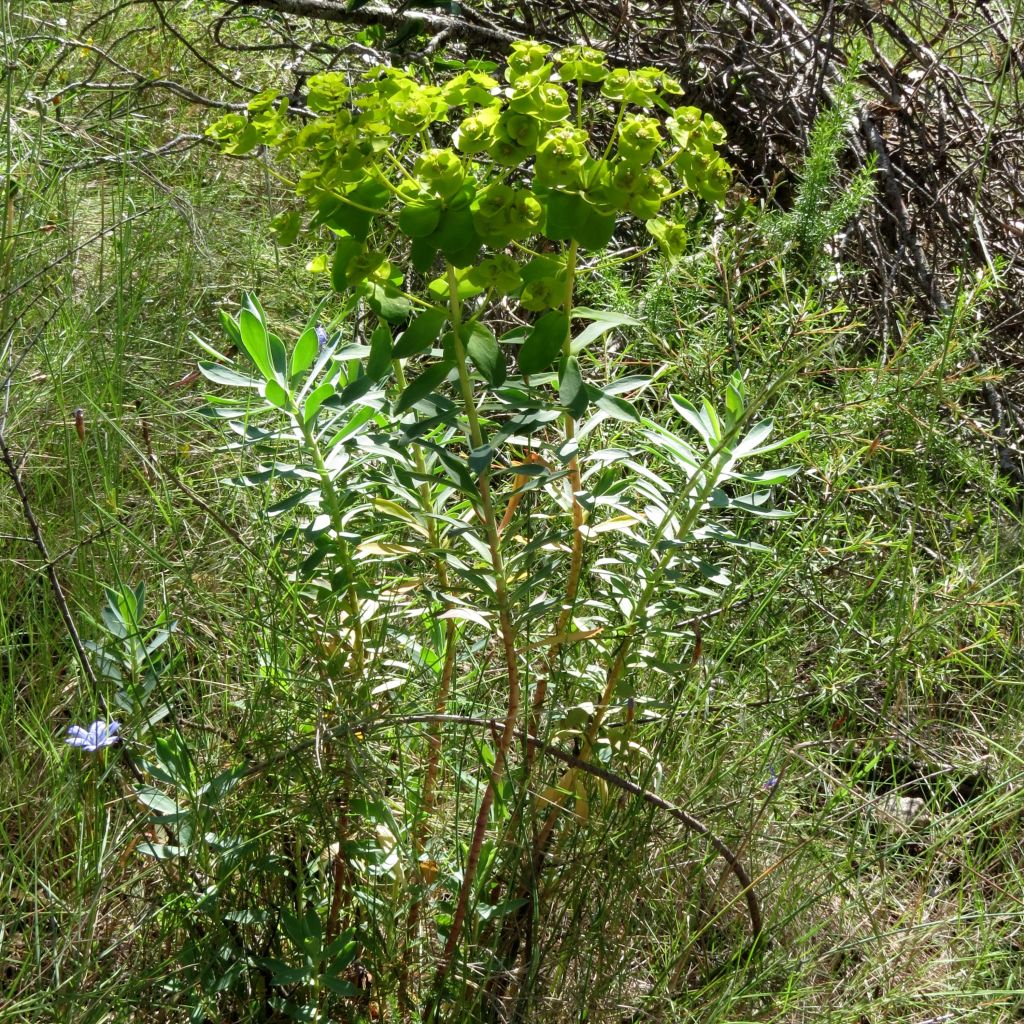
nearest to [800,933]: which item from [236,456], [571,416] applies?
[571,416]

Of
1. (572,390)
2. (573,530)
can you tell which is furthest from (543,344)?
(573,530)

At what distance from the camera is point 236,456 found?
1.96m

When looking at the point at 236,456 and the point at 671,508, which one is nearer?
the point at 671,508

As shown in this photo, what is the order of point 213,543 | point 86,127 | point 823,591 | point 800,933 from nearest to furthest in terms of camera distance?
1. point 800,933
2. point 213,543
3. point 823,591
4. point 86,127

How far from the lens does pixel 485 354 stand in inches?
45.4

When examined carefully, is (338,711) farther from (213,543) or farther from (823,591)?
(823,591)

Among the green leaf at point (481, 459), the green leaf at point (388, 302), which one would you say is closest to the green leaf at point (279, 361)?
the green leaf at point (388, 302)

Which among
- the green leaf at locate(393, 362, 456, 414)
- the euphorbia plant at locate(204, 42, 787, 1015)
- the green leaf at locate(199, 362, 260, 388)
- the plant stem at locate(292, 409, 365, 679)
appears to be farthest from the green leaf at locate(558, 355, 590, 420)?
the green leaf at locate(199, 362, 260, 388)

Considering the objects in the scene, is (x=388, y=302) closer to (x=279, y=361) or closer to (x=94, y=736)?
(x=279, y=361)

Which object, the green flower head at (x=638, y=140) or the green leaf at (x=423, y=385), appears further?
the green leaf at (x=423, y=385)

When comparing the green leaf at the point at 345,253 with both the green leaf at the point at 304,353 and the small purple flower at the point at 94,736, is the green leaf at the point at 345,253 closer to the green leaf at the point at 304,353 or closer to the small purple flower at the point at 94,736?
the green leaf at the point at 304,353

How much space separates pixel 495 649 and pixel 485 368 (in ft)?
2.14

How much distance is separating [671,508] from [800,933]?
2.05 feet

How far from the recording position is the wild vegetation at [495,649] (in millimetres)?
1171
